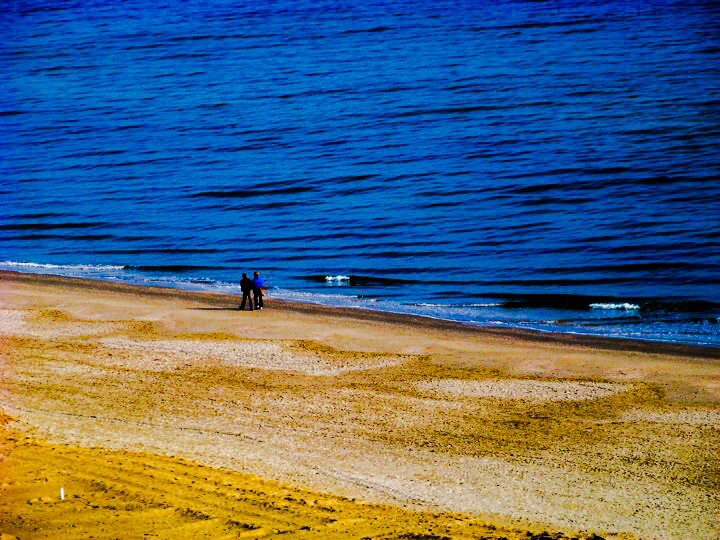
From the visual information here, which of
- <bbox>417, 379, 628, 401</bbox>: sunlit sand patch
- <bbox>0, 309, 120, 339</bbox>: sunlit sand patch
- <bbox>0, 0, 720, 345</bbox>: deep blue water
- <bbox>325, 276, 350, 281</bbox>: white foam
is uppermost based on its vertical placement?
<bbox>0, 0, 720, 345</bbox>: deep blue water

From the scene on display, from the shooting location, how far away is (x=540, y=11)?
105688 millimetres

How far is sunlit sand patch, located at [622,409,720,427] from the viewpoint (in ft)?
75.4

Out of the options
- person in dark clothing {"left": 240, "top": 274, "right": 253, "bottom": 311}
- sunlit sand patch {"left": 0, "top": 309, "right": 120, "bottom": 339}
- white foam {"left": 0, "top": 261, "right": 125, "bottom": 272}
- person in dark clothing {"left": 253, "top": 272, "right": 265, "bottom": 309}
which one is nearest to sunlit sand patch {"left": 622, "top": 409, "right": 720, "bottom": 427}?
person in dark clothing {"left": 253, "top": 272, "right": 265, "bottom": 309}

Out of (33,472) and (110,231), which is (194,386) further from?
(110,231)

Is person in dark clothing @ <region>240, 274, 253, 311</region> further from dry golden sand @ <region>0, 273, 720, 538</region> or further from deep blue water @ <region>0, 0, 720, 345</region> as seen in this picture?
deep blue water @ <region>0, 0, 720, 345</region>

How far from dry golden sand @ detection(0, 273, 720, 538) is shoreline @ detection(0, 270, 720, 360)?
286mm

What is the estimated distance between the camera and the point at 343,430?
2261 cm

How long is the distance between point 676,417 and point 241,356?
38.4 ft

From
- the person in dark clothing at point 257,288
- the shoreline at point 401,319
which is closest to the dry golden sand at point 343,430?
the shoreline at point 401,319

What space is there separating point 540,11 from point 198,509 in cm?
9602

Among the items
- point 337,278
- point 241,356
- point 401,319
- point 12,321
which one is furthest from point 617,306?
point 12,321

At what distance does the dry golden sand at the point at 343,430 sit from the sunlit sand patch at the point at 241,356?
4.4 inches

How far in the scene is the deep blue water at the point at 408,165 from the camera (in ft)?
128

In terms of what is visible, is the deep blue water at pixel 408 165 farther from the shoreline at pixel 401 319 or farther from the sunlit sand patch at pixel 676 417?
the sunlit sand patch at pixel 676 417
